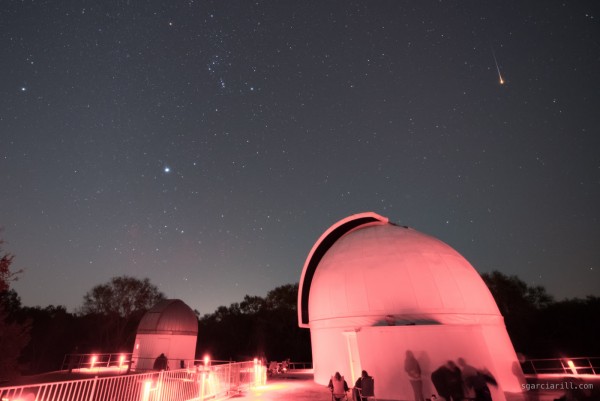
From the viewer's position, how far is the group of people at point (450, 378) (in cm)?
1109

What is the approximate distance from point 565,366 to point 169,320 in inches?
1405

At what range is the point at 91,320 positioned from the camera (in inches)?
1772

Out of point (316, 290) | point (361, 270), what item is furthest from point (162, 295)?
point (361, 270)

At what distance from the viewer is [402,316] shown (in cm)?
1309

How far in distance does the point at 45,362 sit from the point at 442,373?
55548 millimetres

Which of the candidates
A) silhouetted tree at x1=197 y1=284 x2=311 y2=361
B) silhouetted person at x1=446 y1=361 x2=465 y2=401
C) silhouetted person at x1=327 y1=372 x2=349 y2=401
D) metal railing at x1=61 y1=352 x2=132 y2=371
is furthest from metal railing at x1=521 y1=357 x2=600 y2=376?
metal railing at x1=61 y1=352 x2=132 y2=371

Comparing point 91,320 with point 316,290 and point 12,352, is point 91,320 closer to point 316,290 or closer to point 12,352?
point 12,352

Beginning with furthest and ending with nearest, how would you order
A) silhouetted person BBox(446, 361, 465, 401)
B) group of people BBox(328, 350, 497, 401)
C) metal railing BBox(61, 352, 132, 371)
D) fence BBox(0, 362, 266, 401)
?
metal railing BBox(61, 352, 132, 371), silhouetted person BBox(446, 361, 465, 401), group of people BBox(328, 350, 497, 401), fence BBox(0, 362, 266, 401)

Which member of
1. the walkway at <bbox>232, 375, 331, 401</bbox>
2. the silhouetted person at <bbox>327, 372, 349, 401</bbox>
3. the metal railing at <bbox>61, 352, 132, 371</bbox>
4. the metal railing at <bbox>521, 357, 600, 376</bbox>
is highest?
the metal railing at <bbox>61, 352, 132, 371</bbox>

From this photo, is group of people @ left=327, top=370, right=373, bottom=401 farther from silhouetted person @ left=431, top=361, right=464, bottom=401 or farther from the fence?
the fence

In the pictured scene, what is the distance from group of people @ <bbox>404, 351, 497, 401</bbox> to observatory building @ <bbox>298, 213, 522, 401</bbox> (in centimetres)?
15

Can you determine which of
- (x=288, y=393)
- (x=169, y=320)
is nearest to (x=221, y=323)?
(x=169, y=320)

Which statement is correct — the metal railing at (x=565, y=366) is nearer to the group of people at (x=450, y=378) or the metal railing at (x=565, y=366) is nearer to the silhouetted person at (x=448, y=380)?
the group of people at (x=450, y=378)

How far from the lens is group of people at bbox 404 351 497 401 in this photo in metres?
11.1
